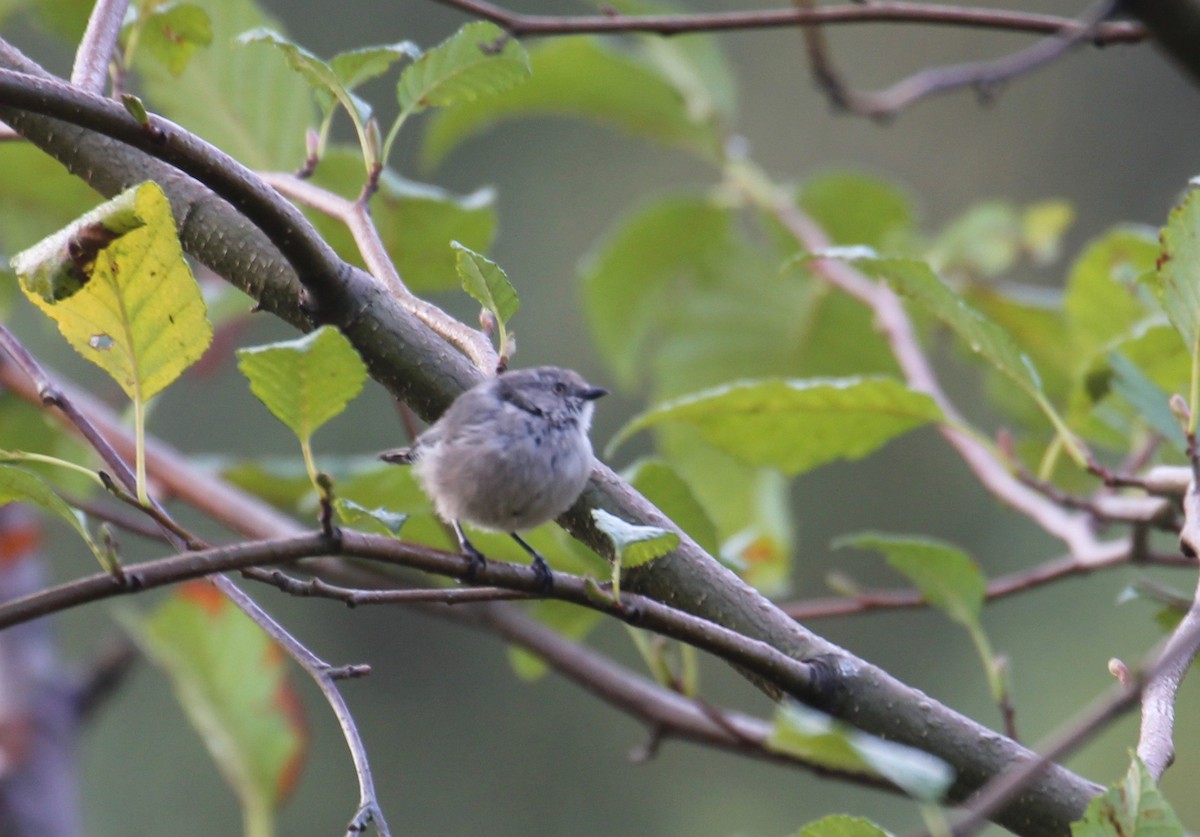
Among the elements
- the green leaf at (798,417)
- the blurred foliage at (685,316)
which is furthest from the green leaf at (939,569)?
the green leaf at (798,417)

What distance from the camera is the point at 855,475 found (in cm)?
1015

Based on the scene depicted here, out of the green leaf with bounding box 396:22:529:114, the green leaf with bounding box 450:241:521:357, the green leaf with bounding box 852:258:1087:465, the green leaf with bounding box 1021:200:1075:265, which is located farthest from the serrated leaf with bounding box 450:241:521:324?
the green leaf with bounding box 1021:200:1075:265

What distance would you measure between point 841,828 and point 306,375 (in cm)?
69

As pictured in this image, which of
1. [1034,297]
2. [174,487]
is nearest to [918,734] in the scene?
[174,487]

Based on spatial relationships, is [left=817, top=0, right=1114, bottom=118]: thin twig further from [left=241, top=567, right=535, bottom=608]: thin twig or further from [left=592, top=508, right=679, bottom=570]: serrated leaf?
[left=241, top=567, right=535, bottom=608]: thin twig

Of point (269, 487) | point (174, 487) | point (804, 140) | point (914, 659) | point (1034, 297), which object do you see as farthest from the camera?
point (804, 140)

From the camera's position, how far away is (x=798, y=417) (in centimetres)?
221

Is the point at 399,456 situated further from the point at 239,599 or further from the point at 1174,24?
the point at 1174,24

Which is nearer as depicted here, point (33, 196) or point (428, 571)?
point (428, 571)

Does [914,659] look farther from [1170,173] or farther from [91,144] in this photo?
[91,144]

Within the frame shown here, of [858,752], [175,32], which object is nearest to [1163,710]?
[858,752]

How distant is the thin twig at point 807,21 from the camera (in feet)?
6.40

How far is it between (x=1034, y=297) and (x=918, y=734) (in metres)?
2.12

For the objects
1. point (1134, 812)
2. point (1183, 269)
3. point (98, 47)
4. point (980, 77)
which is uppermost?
point (980, 77)
